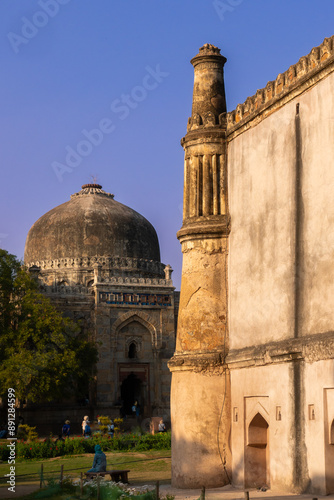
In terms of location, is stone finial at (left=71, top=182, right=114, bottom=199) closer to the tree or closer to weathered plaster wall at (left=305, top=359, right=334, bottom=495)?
the tree

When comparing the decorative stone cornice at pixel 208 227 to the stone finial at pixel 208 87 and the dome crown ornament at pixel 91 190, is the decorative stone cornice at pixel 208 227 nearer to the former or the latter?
the stone finial at pixel 208 87

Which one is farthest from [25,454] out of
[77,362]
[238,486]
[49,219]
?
[49,219]

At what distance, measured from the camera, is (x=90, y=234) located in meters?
34.1

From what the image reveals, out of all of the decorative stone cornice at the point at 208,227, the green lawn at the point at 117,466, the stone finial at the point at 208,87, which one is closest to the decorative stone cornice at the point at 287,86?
the stone finial at the point at 208,87

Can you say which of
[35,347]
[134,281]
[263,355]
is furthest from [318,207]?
[134,281]

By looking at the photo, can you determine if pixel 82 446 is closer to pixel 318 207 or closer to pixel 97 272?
pixel 318 207

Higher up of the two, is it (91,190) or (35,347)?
(91,190)

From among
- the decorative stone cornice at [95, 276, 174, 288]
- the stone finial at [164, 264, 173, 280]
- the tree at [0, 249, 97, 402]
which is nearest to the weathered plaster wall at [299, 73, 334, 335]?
the tree at [0, 249, 97, 402]

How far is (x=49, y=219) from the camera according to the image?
116 ft

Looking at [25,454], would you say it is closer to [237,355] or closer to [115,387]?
[237,355]

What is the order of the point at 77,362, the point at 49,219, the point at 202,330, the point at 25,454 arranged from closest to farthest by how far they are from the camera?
the point at 202,330 → the point at 25,454 → the point at 77,362 → the point at 49,219

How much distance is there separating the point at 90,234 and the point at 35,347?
24.7ft

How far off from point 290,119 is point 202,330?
3477 mm

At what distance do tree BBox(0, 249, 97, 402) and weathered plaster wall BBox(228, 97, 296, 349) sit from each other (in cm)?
1340
